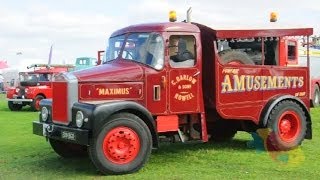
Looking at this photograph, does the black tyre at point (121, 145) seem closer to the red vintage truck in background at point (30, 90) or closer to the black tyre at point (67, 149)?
the black tyre at point (67, 149)

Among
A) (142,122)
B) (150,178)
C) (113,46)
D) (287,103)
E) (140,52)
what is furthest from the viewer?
(287,103)

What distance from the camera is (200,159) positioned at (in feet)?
30.5

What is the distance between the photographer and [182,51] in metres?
9.08

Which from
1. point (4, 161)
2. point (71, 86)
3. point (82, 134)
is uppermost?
point (71, 86)

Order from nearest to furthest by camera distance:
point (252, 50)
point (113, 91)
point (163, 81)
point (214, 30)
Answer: point (113, 91) < point (163, 81) < point (214, 30) < point (252, 50)

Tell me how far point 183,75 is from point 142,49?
784 millimetres

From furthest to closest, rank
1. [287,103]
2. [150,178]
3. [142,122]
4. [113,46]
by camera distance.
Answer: [287,103], [113,46], [142,122], [150,178]

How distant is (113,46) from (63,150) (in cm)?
200

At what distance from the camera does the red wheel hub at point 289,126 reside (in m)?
10.3

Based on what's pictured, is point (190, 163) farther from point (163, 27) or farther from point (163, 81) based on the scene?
point (163, 27)

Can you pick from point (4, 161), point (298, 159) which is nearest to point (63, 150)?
point (4, 161)

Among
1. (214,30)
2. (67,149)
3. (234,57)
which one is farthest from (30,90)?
(214,30)

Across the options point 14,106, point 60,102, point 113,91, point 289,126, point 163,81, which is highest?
point 163,81

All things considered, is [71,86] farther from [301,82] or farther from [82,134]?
[301,82]
